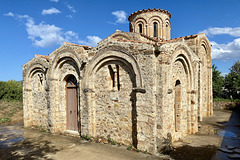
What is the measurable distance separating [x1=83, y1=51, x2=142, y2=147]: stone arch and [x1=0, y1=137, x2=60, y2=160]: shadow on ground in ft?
5.98

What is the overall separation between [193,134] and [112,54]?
5.73 m

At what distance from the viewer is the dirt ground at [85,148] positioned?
5.92 meters

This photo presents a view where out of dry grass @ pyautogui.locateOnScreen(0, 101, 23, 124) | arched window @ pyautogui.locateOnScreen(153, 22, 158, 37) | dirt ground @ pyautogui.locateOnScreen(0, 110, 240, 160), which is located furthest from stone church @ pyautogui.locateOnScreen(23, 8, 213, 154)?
arched window @ pyautogui.locateOnScreen(153, 22, 158, 37)

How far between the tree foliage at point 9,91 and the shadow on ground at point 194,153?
2708 cm

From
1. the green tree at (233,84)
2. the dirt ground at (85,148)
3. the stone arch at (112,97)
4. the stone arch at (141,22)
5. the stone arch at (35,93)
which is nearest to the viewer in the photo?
the dirt ground at (85,148)

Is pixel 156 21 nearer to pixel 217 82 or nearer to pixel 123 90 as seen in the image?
pixel 123 90

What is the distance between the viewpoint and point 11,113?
1478 centimetres

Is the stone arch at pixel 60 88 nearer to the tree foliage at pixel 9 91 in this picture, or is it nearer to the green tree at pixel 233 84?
the tree foliage at pixel 9 91

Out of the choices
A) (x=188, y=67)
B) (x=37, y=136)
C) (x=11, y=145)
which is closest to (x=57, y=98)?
(x=37, y=136)

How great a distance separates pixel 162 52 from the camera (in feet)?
20.0

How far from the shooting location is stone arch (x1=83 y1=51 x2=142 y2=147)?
6.59 m

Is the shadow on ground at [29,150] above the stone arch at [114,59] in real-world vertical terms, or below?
below

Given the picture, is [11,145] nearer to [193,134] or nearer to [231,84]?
[193,134]

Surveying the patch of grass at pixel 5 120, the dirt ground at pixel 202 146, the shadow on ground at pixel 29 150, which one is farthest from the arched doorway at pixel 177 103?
the patch of grass at pixel 5 120
